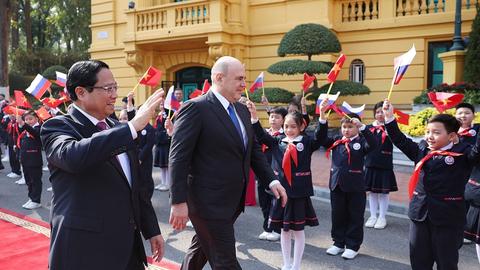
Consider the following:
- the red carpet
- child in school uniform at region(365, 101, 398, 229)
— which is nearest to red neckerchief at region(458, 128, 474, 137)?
child in school uniform at region(365, 101, 398, 229)

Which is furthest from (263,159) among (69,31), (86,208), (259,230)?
(69,31)

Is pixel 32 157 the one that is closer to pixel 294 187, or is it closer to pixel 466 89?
pixel 294 187

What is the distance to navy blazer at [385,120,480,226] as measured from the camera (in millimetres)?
3539

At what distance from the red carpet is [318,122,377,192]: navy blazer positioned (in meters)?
2.04

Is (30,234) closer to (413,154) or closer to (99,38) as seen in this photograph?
(413,154)

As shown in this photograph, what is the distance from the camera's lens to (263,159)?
362 cm

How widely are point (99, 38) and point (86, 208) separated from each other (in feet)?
61.3

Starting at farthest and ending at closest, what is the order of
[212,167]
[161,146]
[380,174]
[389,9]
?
[389,9], [161,146], [380,174], [212,167]

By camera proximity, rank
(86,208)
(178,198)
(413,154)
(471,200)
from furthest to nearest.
Result: (471,200)
(413,154)
(178,198)
(86,208)

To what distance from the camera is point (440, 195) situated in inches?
142

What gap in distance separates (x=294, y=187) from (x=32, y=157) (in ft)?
16.7

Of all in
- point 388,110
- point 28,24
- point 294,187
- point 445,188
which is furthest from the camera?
point 28,24

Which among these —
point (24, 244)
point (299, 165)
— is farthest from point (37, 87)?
point (299, 165)

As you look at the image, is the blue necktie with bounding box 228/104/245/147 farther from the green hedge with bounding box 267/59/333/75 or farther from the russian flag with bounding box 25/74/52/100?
the green hedge with bounding box 267/59/333/75
